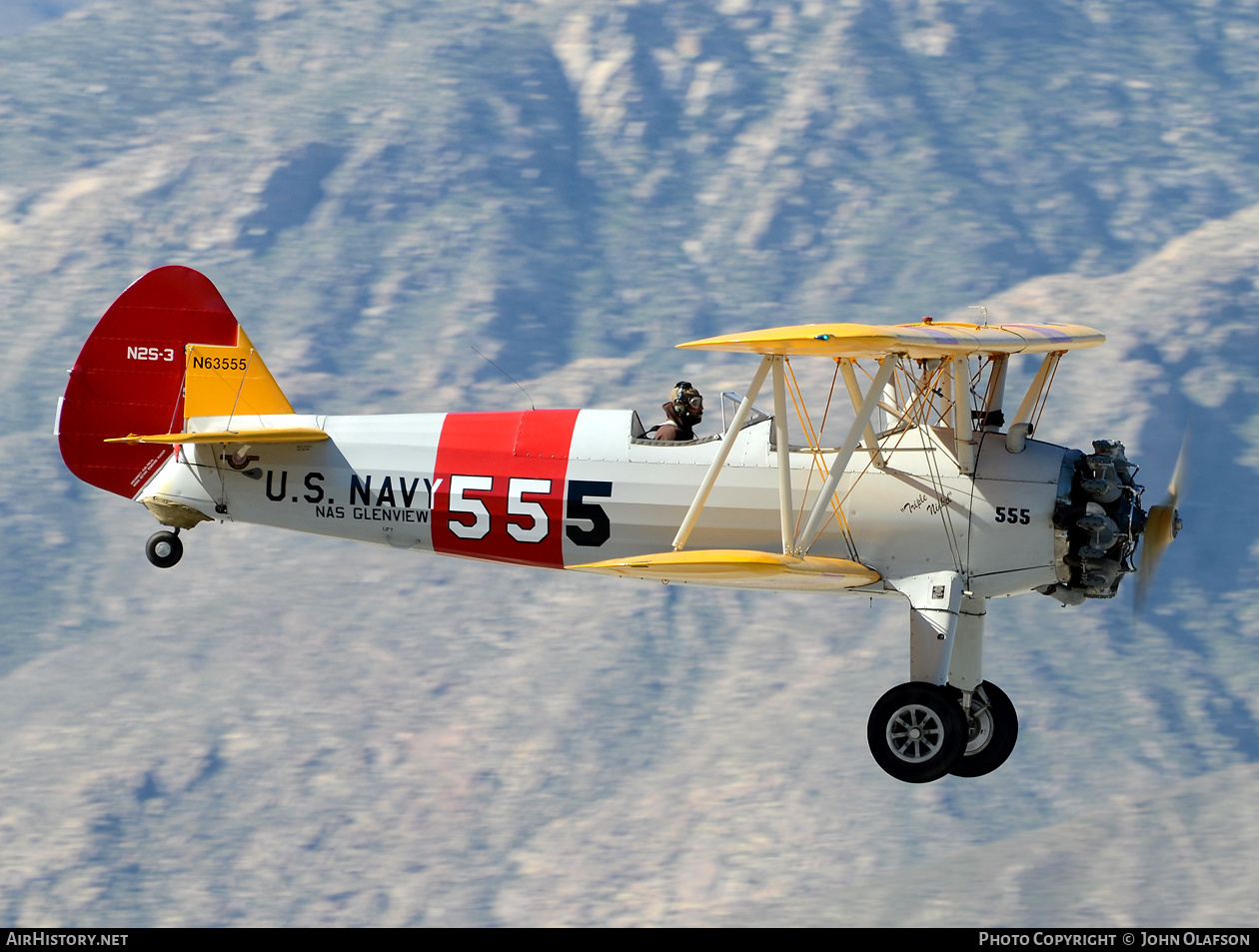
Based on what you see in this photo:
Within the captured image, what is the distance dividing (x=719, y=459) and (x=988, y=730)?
3.97 metres

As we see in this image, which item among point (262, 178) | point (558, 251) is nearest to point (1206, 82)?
point (558, 251)

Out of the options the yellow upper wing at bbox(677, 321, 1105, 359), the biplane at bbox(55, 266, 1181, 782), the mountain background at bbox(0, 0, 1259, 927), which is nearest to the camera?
the yellow upper wing at bbox(677, 321, 1105, 359)

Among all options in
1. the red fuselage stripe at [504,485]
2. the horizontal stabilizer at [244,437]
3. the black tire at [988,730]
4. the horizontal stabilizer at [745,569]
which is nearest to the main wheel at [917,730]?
the horizontal stabilizer at [745,569]

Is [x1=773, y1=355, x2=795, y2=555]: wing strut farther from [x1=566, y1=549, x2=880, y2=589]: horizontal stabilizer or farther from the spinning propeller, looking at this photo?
the spinning propeller

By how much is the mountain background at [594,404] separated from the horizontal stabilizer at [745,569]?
69.6m

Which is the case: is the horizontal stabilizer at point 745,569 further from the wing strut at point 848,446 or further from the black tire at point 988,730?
the black tire at point 988,730

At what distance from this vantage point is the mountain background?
3447 inches

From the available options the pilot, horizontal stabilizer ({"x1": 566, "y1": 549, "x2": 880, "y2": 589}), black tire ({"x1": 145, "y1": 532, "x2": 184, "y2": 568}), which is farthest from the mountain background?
horizontal stabilizer ({"x1": 566, "y1": 549, "x2": 880, "y2": 589})

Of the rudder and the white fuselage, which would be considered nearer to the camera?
the white fuselage

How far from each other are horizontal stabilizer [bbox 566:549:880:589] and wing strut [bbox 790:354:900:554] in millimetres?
245

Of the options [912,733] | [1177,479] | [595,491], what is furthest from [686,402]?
[1177,479]

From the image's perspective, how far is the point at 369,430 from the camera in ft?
58.9

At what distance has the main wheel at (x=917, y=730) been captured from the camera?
50.6ft
